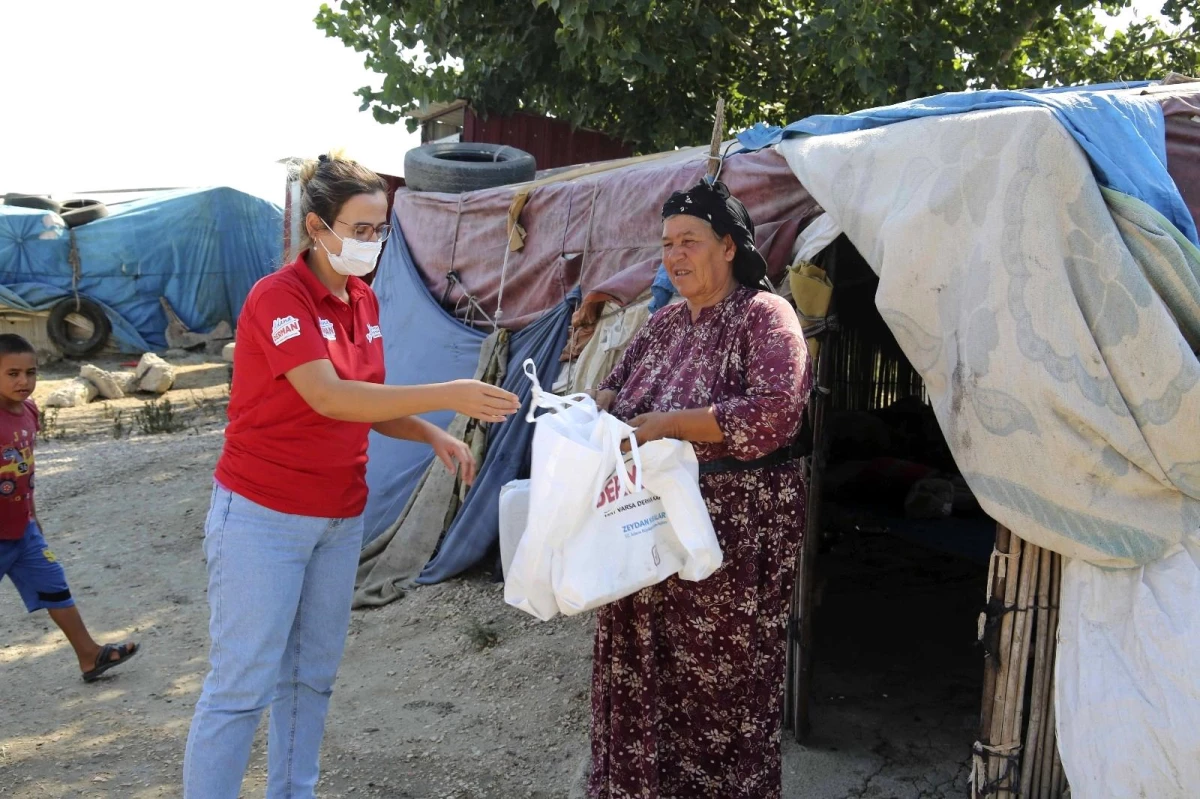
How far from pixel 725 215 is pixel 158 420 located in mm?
9230

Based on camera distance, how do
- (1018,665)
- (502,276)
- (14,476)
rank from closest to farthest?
(1018,665)
(14,476)
(502,276)

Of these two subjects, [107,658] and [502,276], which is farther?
[502,276]

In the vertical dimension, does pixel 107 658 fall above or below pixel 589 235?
below

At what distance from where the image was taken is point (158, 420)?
1058 centimetres

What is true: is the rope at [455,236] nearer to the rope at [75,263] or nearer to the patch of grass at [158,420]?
the patch of grass at [158,420]

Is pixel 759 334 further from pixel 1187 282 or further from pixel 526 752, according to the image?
pixel 526 752

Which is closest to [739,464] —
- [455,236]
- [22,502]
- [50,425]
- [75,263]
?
[22,502]

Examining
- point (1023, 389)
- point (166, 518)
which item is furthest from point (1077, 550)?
point (166, 518)

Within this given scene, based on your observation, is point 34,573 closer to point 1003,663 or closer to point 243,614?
point 243,614

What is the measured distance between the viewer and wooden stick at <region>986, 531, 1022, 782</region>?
9.66 feet

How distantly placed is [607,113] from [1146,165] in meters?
6.14

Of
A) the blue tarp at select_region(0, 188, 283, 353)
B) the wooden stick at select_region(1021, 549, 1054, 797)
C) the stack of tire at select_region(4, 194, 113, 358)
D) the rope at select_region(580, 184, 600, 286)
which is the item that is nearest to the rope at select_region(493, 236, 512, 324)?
the rope at select_region(580, 184, 600, 286)

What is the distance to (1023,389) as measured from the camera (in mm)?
2609

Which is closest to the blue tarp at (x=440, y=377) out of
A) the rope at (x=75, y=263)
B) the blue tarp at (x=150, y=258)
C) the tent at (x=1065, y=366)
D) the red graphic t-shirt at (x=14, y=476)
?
the red graphic t-shirt at (x=14, y=476)
